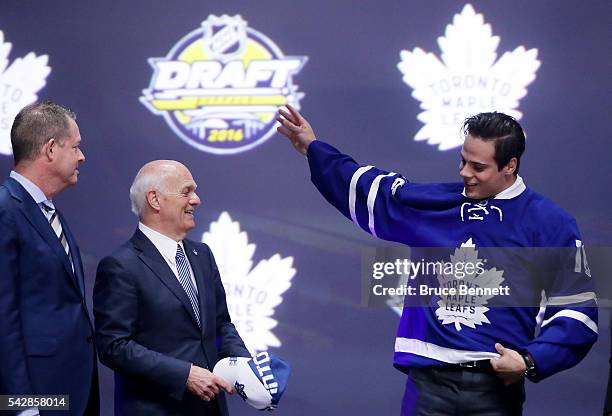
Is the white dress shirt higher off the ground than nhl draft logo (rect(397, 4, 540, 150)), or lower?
lower

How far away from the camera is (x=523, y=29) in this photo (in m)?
3.70

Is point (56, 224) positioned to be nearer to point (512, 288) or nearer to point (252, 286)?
point (512, 288)

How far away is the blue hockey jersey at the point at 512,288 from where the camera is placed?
2.32m

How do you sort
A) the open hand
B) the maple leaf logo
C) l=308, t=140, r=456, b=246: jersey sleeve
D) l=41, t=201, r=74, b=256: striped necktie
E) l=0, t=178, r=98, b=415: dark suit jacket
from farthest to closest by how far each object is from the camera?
1. the maple leaf logo
2. the open hand
3. l=308, t=140, r=456, b=246: jersey sleeve
4. l=41, t=201, r=74, b=256: striped necktie
5. l=0, t=178, r=98, b=415: dark suit jacket

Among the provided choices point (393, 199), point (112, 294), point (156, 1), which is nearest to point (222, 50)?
point (156, 1)

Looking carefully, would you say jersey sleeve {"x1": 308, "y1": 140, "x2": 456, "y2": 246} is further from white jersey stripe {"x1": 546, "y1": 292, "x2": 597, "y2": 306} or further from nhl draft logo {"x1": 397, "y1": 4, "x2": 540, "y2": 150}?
nhl draft logo {"x1": 397, "y1": 4, "x2": 540, "y2": 150}

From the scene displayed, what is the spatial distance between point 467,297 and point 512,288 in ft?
0.41

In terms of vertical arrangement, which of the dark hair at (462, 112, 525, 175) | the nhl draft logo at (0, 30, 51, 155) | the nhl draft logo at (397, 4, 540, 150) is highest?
the nhl draft logo at (397, 4, 540, 150)

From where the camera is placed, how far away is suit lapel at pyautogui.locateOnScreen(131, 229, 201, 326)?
237cm

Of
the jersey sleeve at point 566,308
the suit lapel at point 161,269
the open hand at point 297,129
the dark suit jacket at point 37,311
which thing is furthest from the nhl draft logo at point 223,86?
the jersey sleeve at point 566,308

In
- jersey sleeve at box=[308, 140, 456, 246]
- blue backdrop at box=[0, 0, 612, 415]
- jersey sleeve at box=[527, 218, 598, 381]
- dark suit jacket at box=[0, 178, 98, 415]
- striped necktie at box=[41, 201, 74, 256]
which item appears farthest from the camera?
blue backdrop at box=[0, 0, 612, 415]

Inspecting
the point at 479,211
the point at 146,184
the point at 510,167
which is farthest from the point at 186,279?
the point at 510,167

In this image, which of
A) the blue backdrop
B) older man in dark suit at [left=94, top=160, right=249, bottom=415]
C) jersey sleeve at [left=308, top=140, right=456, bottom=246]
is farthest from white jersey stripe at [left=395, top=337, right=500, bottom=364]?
the blue backdrop

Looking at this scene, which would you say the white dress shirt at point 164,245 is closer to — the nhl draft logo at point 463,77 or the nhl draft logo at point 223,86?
the nhl draft logo at point 223,86
